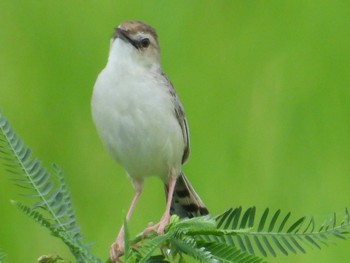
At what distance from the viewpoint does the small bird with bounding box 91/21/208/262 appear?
2.91 meters

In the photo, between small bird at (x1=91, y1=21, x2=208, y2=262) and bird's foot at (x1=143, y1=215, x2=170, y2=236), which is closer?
bird's foot at (x1=143, y1=215, x2=170, y2=236)

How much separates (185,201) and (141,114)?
1.04 feet

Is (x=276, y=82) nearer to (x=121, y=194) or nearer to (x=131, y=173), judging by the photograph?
(x=121, y=194)


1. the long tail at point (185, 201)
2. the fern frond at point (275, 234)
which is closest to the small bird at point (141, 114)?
the long tail at point (185, 201)

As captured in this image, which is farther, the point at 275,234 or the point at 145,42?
the point at 145,42

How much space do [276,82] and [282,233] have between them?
337 cm

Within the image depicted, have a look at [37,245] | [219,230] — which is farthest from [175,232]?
[37,245]

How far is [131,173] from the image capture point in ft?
10.5

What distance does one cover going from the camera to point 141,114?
9.69 ft

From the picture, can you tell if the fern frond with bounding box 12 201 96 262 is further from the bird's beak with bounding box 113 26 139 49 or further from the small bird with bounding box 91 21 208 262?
the bird's beak with bounding box 113 26 139 49

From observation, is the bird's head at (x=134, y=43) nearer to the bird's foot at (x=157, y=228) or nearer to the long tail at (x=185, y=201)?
the long tail at (x=185, y=201)

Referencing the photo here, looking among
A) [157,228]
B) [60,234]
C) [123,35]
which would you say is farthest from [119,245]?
[123,35]

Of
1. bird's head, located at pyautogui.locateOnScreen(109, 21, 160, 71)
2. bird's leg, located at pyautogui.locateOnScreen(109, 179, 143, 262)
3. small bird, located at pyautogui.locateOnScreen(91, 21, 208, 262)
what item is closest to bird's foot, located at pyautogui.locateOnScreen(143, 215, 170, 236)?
bird's leg, located at pyautogui.locateOnScreen(109, 179, 143, 262)

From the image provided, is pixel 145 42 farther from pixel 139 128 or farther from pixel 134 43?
pixel 139 128
